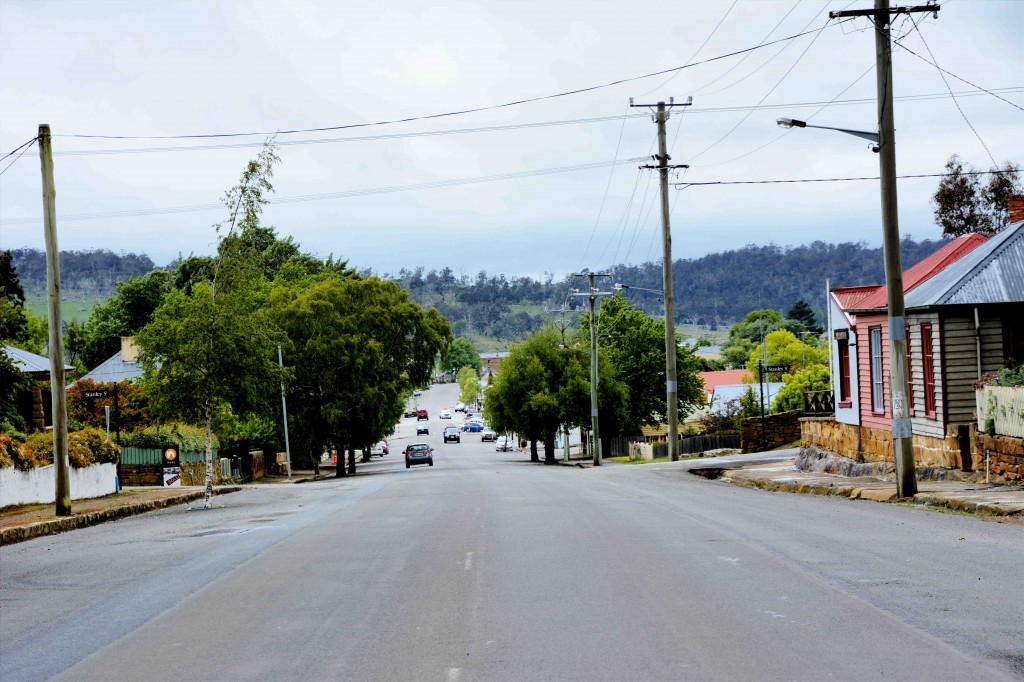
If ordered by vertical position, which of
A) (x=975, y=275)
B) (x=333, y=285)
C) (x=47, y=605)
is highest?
(x=333, y=285)

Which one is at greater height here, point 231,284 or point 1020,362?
point 231,284

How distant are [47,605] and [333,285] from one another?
43.6 metres

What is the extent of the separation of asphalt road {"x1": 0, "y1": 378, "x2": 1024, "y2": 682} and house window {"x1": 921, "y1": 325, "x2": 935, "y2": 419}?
27.0ft

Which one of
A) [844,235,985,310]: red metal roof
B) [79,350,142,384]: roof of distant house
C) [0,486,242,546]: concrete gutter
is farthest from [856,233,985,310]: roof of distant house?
[79,350,142,384]: roof of distant house

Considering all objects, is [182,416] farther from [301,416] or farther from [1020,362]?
[301,416]

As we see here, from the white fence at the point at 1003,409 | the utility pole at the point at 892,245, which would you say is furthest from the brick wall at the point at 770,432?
the utility pole at the point at 892,245

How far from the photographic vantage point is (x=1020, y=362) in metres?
24.6

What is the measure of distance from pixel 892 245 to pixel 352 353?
1417 inches

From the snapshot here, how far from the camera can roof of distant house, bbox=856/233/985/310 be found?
30.9 metres

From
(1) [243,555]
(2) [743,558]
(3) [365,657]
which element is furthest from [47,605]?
(2) [743,558]

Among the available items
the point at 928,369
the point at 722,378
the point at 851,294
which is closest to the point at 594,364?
the point at 851,294

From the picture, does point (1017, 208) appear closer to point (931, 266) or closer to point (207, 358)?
point (931, 266)

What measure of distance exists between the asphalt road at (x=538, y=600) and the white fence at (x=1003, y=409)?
4.03 meters

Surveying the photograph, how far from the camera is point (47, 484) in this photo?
28.2 metres
